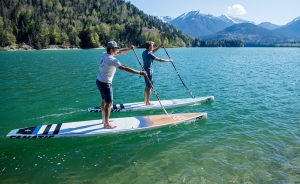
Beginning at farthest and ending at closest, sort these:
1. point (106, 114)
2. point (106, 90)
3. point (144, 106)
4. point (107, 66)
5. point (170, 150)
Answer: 1. point (144, 106)
2. point (106, 114)
3. point (106, 90)
4. point (107, 66)
5. point (170, 150)

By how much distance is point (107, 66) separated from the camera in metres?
9.16

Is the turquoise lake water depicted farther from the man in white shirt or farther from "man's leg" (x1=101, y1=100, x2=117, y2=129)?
the man in white shirt

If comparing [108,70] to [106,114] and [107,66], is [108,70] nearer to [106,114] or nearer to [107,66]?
[107,66]

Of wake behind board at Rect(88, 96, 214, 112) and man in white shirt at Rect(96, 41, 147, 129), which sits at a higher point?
man in white shirt at Rect(96, 41, 147, 129)

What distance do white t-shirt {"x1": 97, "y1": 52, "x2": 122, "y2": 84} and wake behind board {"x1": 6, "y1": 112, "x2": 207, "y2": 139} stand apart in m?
2.43

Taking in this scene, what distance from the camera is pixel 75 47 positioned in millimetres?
168625

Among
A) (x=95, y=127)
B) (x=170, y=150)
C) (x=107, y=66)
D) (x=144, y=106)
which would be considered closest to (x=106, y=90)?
(x=107, y=66)

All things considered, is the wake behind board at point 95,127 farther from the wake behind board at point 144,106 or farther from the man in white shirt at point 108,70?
the wake behind board at point 144,106

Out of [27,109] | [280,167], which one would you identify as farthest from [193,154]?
[27,109]

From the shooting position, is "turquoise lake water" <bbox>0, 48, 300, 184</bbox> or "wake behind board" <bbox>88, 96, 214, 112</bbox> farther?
"wake behind board" <bbox>88, 96, 214, 112</bbox>

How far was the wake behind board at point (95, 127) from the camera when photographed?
9.83m

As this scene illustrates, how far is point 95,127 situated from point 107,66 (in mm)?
3209

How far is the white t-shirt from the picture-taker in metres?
8.89

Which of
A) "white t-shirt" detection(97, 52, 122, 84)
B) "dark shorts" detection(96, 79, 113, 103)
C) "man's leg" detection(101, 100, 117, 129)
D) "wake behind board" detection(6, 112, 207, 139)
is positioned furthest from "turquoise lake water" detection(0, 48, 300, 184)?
"white t-shirt" detection(97, 52, 122, 84)
